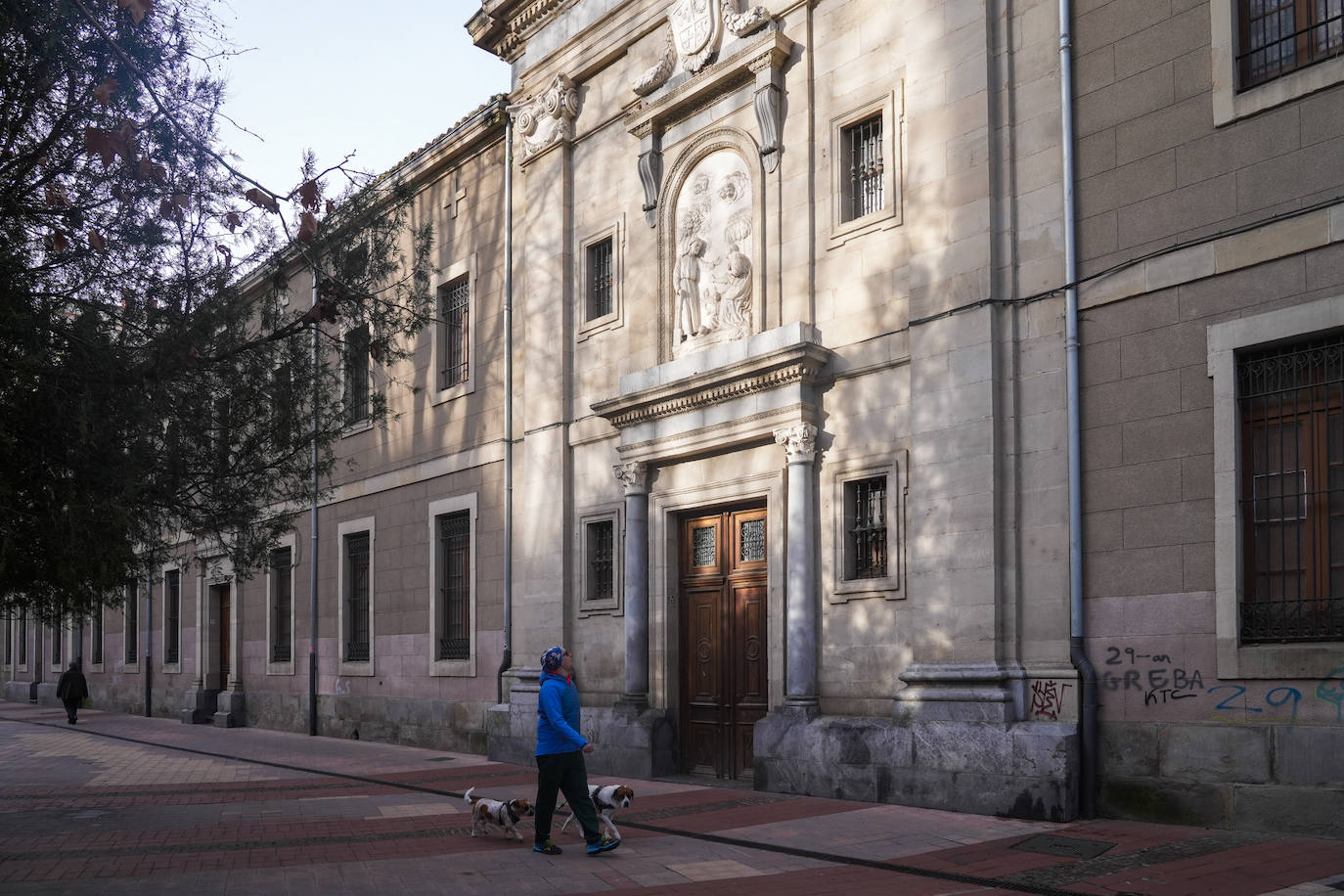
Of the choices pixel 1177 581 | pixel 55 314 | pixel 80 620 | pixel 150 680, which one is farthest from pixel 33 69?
pixel 150 680

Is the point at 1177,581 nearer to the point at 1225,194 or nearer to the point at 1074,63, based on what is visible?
the point at 1225,194

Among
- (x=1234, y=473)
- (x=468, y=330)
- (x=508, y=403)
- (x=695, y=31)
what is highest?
(x=695, y=31)

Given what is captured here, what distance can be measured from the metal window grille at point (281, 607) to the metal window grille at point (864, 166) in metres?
16.3

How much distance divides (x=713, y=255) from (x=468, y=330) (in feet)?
21.2

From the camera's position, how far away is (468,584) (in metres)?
20.0

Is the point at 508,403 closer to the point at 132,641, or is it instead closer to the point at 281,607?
the point at 281,607

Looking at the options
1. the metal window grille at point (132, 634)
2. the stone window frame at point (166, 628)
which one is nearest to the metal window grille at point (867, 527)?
the stone window frame at point (166, 628)

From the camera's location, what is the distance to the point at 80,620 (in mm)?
12695

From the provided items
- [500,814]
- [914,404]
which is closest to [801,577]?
[914,404]

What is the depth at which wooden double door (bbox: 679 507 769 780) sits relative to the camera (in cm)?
1443

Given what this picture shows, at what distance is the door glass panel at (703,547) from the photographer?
50.1 ft

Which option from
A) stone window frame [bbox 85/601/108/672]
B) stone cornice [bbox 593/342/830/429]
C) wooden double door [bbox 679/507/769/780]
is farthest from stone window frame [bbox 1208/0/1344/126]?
stone window frame [bbox 85/601/108/672]

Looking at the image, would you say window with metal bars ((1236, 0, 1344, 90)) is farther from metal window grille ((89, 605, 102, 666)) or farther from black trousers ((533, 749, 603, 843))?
metal window grille ((89, 605, 102, 666))

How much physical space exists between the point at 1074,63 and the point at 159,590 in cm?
2876
